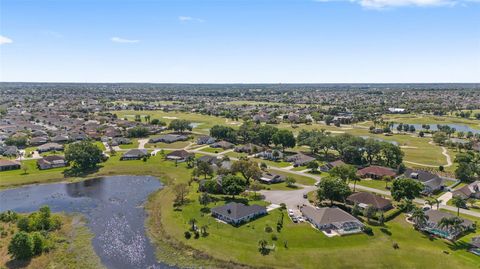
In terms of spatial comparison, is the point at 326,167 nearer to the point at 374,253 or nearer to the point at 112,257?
the point at 374,253

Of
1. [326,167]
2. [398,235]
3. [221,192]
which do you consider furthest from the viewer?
[326,167]

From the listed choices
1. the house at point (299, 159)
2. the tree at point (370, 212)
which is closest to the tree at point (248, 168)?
the house at point (299, 159)

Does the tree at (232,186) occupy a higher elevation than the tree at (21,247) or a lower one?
higher

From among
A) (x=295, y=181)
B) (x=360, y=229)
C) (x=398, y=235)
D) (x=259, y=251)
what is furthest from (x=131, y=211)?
(x=398, y=235)

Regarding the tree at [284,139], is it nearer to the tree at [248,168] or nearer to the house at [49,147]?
the tree at [248,168]

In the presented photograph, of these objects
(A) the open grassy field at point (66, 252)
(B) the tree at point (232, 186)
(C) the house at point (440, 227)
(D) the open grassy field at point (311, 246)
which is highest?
(B) the tree at point (232, 186)

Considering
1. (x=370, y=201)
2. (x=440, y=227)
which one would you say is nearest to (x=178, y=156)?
(x=370, y=201)
